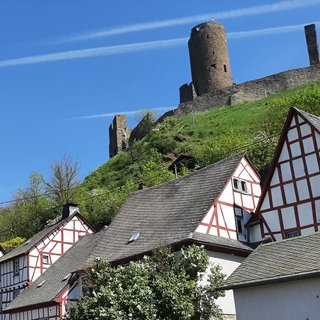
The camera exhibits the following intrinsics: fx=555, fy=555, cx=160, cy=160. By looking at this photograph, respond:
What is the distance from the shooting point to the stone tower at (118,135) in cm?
9594

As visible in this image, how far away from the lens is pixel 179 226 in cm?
2559

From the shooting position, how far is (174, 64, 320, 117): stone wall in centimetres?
8231

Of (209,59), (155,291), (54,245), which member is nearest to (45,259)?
(54,245)

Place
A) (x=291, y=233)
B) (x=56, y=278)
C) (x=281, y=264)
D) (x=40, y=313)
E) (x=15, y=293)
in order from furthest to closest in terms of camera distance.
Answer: (x=15, y=293) < (x=56, y=278) < (x=40, y=313) < (x=291, y=233) < (x=281, y=264)

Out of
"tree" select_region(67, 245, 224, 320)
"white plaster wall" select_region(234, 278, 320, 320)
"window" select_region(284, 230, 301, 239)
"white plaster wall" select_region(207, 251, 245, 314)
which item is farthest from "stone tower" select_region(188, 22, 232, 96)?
"white plaster wall" select_region(234, 278, 320, 320)

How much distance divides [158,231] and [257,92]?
2463 inches

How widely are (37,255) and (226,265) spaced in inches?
687

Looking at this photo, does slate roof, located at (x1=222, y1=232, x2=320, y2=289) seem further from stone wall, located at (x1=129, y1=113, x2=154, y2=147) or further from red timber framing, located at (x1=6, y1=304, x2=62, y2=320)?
stone wall, located at (x1=129, y1=113, x2=154, y2=147)

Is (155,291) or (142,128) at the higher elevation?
(142,128)

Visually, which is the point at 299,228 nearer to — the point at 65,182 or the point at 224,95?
the point at 65,182

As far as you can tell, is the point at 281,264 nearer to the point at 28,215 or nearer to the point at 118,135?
the point at 28,215

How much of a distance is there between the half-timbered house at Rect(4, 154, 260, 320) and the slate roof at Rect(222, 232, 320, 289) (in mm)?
4780

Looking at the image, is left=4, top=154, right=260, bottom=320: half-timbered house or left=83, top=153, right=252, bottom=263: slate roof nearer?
left=4, top=154, right=260, bottom=320: half-timbered house

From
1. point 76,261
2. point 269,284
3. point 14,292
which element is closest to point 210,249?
point 269,284
